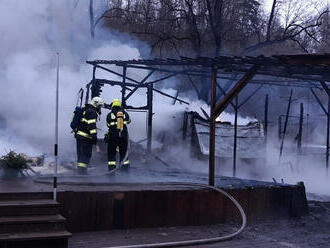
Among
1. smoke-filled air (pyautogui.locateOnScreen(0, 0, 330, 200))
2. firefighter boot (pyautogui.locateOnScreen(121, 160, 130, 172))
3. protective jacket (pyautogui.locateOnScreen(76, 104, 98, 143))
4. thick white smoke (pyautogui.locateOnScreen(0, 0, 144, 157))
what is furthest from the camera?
smoke-filled air (pyautogui.locateOnScreen(0, 0, 330, 200))

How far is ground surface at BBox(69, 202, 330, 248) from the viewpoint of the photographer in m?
8.12

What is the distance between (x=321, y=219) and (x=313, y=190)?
569cm

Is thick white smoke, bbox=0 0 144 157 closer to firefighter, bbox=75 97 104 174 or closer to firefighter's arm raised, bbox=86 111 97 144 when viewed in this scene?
firefighter, bbox=75 97 104 174

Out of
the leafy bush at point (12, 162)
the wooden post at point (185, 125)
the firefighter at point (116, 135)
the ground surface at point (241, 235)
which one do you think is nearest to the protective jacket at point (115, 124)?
the firefighter at point (116, 135)

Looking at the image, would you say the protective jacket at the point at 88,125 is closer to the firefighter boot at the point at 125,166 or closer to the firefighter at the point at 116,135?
the firefighter at the point at 116,135

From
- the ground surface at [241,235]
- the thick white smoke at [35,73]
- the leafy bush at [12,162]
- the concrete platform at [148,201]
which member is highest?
the thick white smoke at [35,73]

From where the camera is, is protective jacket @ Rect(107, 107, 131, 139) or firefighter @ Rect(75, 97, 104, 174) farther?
protective jacket @ Rect(107, 107, 131, 139)

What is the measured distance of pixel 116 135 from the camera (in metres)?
10.9

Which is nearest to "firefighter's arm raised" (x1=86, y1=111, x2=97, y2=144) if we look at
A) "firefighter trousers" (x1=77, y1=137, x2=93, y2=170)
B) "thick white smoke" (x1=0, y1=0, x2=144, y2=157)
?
"firefighter trousers" (x1=77, y1=137, x2=93, y2=170)

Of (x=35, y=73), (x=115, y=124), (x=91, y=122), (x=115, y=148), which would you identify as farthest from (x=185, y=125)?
(x=91, y=122)

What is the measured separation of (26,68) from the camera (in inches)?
642

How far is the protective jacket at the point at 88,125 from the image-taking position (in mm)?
10625

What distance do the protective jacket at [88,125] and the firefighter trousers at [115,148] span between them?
0.43 meters

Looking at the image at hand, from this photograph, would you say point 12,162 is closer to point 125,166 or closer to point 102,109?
point 125,166
